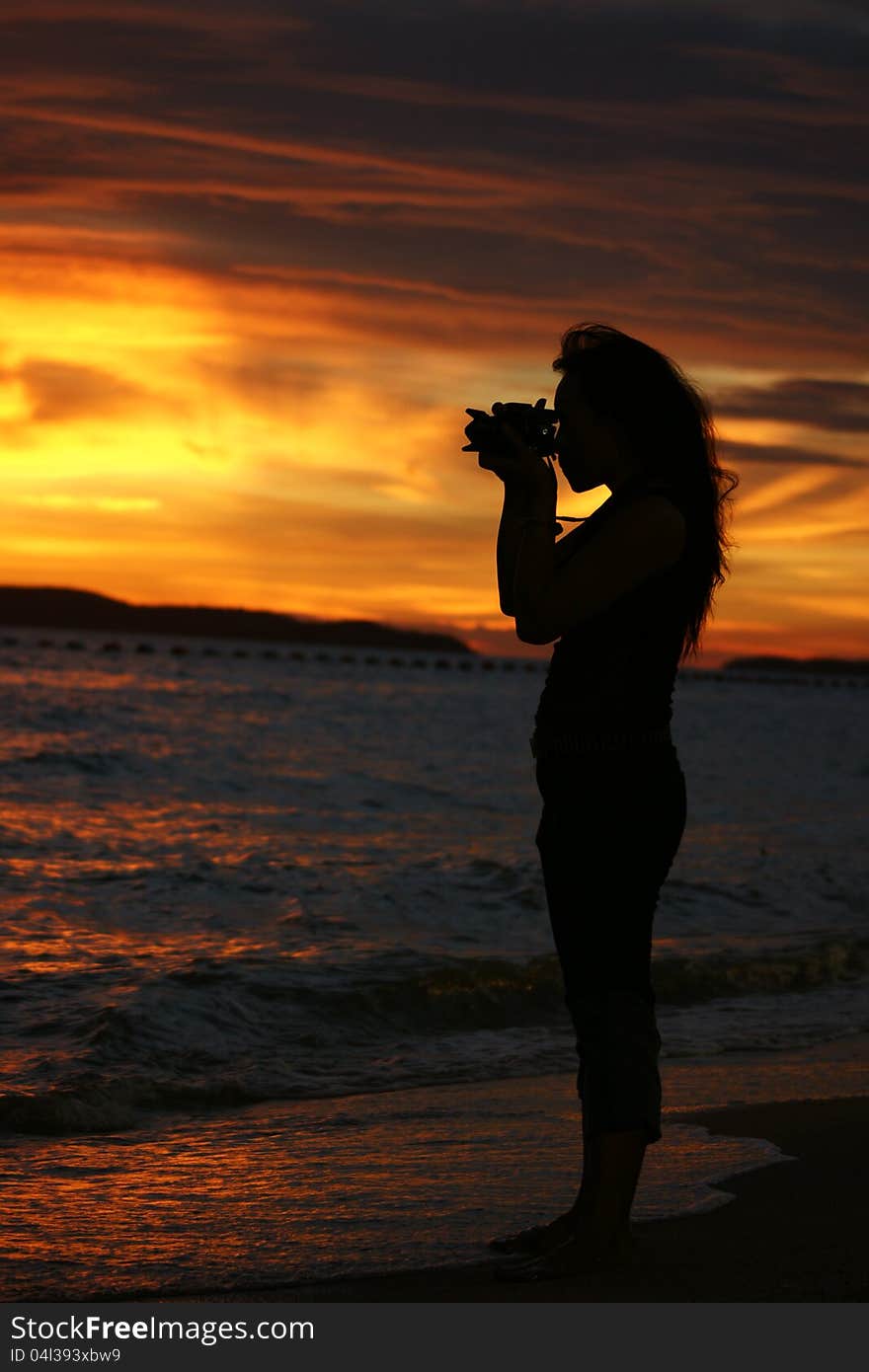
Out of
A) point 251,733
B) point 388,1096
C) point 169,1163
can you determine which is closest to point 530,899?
point 388,1096

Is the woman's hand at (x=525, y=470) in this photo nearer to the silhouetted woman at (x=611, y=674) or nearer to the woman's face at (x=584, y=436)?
Result: the silhouetted woman at (x=611, y=674)

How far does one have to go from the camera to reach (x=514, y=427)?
10.6 feet

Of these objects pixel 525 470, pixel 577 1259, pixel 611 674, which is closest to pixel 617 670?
pixel 611 674

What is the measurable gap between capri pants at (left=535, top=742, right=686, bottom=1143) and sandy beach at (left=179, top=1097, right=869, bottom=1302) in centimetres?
31

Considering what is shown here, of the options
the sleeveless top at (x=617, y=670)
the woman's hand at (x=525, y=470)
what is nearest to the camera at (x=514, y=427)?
the woman's hand at (x=525, y=470)

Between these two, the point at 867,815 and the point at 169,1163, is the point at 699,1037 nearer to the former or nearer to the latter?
the point at 169,1163

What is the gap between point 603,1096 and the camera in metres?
3.28

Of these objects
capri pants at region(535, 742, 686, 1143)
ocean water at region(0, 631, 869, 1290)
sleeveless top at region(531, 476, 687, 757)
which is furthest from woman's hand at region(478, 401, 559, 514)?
ocean water at region(0, 631, 869, 1290)

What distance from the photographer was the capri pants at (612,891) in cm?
323

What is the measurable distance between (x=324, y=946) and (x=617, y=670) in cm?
565

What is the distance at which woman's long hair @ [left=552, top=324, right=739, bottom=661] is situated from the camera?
10.9ft

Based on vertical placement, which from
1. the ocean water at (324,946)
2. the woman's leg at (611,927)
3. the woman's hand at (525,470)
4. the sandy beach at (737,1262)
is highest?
the woman's hand at (525,470)

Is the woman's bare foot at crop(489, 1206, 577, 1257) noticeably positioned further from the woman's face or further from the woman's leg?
the woman's face
